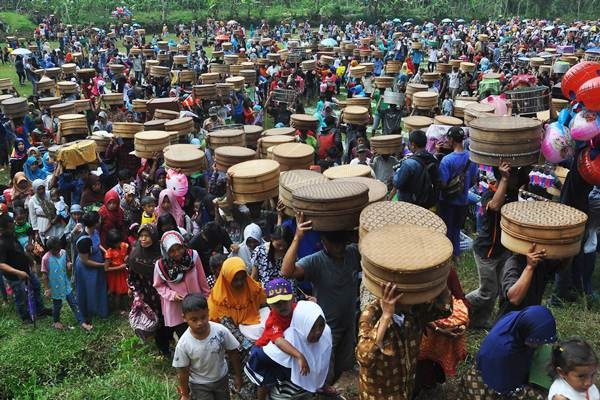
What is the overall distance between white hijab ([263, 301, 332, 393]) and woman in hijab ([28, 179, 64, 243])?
4.20 m

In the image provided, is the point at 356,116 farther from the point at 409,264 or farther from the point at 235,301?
the point at 409,264

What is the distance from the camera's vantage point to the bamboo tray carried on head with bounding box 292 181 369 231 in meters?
3.66

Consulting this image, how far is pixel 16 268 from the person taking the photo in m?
5.86

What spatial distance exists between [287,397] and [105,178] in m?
5.16

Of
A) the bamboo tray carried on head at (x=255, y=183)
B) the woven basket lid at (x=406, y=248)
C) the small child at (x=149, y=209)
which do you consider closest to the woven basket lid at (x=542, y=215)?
the woven basket lid at (x=406, y=248)

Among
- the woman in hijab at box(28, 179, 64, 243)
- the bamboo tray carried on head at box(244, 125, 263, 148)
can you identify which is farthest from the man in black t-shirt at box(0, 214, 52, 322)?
the bamboo tray carried on head at box(244, 125, 263, 148)

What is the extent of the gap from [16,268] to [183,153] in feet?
7.34

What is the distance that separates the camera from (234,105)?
11430mm

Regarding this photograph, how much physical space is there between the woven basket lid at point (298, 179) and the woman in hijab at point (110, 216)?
241 centimetres

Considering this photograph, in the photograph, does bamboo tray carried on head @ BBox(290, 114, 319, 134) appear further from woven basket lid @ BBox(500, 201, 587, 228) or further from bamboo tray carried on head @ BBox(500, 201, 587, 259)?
bamboo tray carried on head @ BBox(500, 201, 587, 259)

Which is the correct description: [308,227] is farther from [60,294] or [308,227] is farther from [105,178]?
[105,178]

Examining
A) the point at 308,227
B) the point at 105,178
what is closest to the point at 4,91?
the point at 105,178

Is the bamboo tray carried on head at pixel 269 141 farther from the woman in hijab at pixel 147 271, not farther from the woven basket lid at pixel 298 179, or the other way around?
the woman in hijab at pixel 147 271

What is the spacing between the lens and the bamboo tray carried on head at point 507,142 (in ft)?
14.5
